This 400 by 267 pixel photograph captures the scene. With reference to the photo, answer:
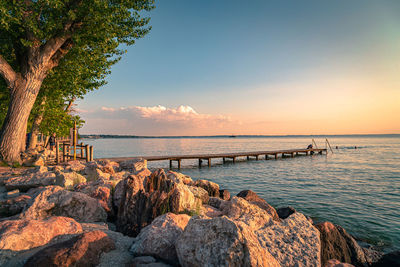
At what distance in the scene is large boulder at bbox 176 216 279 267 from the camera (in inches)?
96.0

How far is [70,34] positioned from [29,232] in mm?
12872

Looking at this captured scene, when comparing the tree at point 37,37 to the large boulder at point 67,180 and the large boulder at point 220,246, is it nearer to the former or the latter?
the large boulder at point 67,180

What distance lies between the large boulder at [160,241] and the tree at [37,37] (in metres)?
12.0

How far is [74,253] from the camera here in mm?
2568

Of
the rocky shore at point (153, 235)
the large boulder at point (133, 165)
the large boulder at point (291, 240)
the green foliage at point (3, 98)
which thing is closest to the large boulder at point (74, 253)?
the rocky shore at point (153, 235)

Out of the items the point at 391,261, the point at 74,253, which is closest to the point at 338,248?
the point at 391,261

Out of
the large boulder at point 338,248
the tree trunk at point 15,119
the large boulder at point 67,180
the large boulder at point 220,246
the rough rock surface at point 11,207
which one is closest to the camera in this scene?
the large boulder at point 220,246

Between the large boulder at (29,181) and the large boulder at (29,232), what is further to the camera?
the large boulder at (29,181)

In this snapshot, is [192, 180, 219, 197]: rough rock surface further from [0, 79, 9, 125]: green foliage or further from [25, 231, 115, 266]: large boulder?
[0, 79, 9, 125]: green foliage

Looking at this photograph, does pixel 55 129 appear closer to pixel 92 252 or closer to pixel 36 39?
pixel 36 39

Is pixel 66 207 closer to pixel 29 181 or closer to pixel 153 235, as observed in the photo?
pixel 153 235

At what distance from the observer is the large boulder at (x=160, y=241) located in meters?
3.05

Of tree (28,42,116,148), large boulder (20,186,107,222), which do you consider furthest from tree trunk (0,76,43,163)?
large boulder (20,186,107,222)

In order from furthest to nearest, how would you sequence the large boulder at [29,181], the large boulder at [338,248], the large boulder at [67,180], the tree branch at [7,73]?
the tree branch at [7,73], the large boulder at [29,181], the large boulder at [67,180], the large boulder at [338,248]
